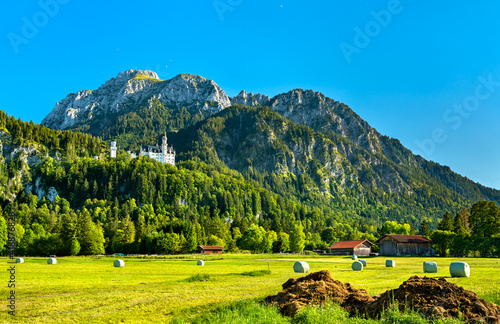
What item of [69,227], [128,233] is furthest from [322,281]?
[128,233]

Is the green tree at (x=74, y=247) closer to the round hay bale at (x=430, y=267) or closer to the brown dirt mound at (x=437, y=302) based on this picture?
the round hay bale at (x=430, y=267)

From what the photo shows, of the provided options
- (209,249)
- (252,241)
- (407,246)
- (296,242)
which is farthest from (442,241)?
(209,249)

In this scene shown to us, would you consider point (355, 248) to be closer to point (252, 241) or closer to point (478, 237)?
point (478, 237)

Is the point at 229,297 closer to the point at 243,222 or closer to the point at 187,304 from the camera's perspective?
the point at 187,304

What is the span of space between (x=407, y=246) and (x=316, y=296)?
346 feet

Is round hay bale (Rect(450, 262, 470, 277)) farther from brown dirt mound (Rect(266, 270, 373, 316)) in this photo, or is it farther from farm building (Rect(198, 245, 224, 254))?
farm building (Rect(198, 245, 224, 254))

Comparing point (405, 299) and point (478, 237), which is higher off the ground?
point (405, 299)

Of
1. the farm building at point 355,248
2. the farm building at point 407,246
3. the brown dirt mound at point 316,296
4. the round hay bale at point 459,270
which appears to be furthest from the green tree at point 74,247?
the brown dirt mound at point 316,296

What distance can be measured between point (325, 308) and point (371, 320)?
8.83 ft

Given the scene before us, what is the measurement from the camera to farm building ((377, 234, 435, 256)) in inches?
4434

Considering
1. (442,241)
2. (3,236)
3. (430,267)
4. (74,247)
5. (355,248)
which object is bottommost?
(355,248)

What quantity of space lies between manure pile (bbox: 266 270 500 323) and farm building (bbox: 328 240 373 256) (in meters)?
107

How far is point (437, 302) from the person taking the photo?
53.0 ft

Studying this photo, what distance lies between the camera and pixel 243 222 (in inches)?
6954
